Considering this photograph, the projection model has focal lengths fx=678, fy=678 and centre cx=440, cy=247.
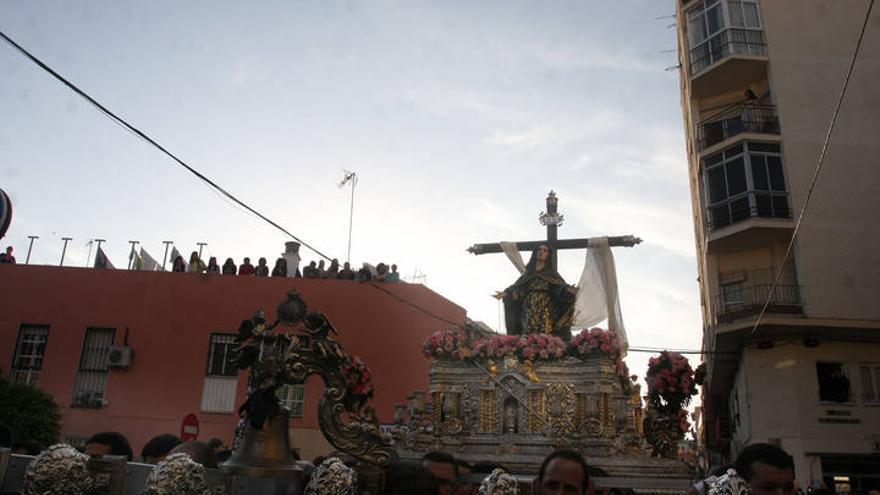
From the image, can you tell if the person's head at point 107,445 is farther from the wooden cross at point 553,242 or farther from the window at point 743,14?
the window at point 743,14

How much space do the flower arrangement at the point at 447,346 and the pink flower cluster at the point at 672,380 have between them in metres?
3.06

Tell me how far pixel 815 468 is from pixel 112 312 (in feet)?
67.7

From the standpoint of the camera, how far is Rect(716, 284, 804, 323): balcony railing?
1845 centimetres

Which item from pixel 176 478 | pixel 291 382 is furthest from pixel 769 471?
pixel 291 382

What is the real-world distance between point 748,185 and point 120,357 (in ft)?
63.9

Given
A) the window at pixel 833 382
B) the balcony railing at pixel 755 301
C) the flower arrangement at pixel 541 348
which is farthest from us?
the balcony railing at pixel 755 301

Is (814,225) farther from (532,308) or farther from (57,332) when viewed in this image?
(57,332)

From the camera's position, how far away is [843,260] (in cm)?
1864

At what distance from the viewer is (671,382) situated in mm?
10484

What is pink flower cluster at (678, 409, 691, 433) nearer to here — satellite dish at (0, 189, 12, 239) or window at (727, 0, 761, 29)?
satellite dish at (0, 189, 12, 239)

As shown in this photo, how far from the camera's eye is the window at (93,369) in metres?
20.9

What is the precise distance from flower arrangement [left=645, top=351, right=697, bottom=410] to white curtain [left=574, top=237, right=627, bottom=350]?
2.78 metres

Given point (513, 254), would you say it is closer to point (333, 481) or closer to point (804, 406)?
point (804, 406)

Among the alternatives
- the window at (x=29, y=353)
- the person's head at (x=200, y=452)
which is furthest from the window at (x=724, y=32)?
the window at (x=29, y=353)
